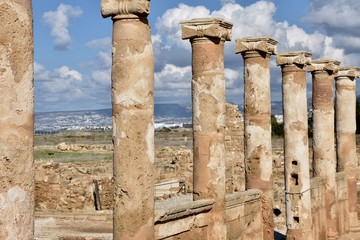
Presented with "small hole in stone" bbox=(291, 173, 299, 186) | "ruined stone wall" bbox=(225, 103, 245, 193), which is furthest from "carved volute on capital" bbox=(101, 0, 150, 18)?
"ruined stone wall" bbox=(225, 103, 245, 193)

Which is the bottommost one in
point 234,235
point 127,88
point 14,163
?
point 234,235

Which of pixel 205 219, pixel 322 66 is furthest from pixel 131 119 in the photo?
pixel 322 66

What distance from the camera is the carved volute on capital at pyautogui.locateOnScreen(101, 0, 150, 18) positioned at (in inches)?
306

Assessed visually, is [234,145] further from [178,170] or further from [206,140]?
[206,140]

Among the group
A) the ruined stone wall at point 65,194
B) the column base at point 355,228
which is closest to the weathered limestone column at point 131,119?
the ruined stone wall at point 65,194

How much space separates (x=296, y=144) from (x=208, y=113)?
15.1ft

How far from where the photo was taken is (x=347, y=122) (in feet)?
62.9

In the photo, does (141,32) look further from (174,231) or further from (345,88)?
(345,88)

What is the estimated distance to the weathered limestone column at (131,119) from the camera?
782 centimetres

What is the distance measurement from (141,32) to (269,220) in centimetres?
710

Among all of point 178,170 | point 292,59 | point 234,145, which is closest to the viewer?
point 292,59

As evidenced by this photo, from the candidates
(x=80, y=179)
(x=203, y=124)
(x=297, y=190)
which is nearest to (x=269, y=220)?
(x=297, y=190)

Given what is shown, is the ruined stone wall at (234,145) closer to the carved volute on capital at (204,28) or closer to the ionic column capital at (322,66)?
the ionic column capital at (322,66)

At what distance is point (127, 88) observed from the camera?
311 inches
